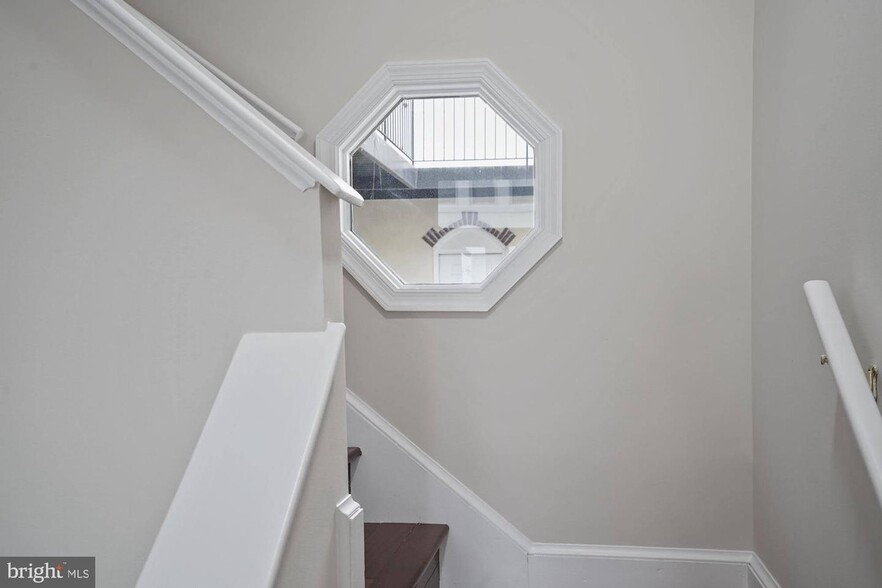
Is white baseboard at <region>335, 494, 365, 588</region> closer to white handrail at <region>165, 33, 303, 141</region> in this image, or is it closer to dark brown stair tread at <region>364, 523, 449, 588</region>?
dark brown stair tread at <region>364, 523, 449, 588</region>

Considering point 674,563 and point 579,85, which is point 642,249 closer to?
point 579,85

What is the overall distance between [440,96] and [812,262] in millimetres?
1452

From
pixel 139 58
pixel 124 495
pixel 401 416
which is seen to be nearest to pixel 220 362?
pixel 124 495

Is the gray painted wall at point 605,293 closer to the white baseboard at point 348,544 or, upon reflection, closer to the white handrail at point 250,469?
the white baseboard at point 348,544

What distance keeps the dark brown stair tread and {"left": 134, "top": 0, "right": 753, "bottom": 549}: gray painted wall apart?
0.26 m

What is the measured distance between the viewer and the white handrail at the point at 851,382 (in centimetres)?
127

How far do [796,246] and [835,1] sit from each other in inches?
24.6

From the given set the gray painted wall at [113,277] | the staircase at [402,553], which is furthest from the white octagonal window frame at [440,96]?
the gray painted wall at [113,277]

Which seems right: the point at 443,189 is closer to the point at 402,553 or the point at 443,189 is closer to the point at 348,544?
the point at 402,553

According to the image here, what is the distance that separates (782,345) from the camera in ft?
7.22

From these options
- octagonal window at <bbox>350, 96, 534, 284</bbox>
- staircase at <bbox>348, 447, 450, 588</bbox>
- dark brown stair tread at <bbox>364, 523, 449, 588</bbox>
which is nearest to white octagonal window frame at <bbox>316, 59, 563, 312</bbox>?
octagonal window at <bbox>350, 96, 534, 284</bbox>

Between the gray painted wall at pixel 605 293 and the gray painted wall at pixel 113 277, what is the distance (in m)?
1.22

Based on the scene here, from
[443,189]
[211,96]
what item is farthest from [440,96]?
[211,96]

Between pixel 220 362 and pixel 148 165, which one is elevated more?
pixel 148 165
